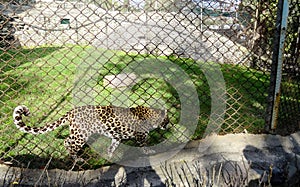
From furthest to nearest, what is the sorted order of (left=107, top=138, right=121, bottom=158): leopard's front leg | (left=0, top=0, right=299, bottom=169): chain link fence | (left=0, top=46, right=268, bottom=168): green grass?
(left=107, top=138, right=121, bottom=158): leopard's front leg < (left=0, top=46, right=268, bottom=168): green grass < (left=0, top=0, right=299, bottom=169): chain link fence

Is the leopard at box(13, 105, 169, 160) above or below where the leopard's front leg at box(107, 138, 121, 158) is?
above

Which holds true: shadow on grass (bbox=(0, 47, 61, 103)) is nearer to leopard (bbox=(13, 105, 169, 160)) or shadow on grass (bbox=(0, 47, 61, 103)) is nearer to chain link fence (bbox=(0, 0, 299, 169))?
chain link fence (bbox=(0, 0, 299, 169))

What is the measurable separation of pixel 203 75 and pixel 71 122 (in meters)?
4.51

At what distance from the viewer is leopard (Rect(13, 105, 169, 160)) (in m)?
3.49

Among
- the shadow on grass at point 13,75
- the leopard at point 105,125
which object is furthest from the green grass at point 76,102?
the leopard at point 105,125

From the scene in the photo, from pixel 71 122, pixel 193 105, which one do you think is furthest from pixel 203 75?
pixel 71 122

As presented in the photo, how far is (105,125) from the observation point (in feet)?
12.0

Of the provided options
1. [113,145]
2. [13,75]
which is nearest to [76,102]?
[113,145]

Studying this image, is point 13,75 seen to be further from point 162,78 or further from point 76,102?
point 162,78

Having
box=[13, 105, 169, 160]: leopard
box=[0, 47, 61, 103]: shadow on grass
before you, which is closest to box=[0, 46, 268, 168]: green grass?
box=[0, 47, 61, 103]: shadow on grass

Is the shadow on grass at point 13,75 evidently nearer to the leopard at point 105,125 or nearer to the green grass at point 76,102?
the green grass at point 76,102

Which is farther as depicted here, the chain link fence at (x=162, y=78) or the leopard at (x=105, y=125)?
the leopard at (x=105, y=125)

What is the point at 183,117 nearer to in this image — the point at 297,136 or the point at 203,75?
the point at 297,136

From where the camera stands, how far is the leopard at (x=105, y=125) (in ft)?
11.5
